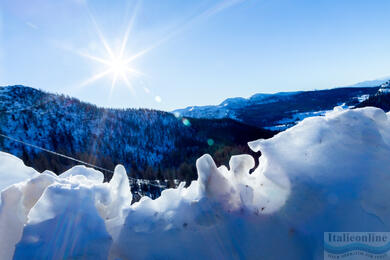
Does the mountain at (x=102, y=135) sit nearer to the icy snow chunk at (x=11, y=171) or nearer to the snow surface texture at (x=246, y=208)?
the icy snow chunk at (x=11, y=171)

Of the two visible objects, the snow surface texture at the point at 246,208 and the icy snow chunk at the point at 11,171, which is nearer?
the snow surface texture at the point at 246,208

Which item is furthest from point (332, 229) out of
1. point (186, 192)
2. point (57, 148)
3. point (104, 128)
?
point (104, 128)

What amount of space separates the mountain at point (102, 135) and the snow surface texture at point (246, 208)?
12749mm

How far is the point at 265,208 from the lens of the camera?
1.43 meters

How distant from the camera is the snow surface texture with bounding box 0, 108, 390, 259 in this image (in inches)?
51.7

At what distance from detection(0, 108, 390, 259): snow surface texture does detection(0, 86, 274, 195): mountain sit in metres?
12.7

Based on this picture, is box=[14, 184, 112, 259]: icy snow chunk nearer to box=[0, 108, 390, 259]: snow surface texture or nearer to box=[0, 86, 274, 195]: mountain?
box=[0, 108, 390, 259]: snow surface texture

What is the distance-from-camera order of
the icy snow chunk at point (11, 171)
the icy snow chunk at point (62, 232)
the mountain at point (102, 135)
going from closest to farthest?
1. the icy snow chunk at point (62, 232)
2. the icy snow chunk at point (11, 171)
3. the mountain at point (102, 135)

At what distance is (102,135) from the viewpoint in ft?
111

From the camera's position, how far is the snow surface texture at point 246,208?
1312 millimetres

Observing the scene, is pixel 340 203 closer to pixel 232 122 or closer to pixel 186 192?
pixel 186 192

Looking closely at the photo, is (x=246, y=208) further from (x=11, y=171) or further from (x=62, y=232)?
(x=11, y=171)

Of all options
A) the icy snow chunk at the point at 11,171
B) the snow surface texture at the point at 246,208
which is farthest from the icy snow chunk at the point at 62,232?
the icy snow chunk at the point at 11,171

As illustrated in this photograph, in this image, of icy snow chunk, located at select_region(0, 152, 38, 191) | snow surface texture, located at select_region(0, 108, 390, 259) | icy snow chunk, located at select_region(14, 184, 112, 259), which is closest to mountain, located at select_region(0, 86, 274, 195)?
icy snow chunk, located at select_region(0, 152, 38, 191)
